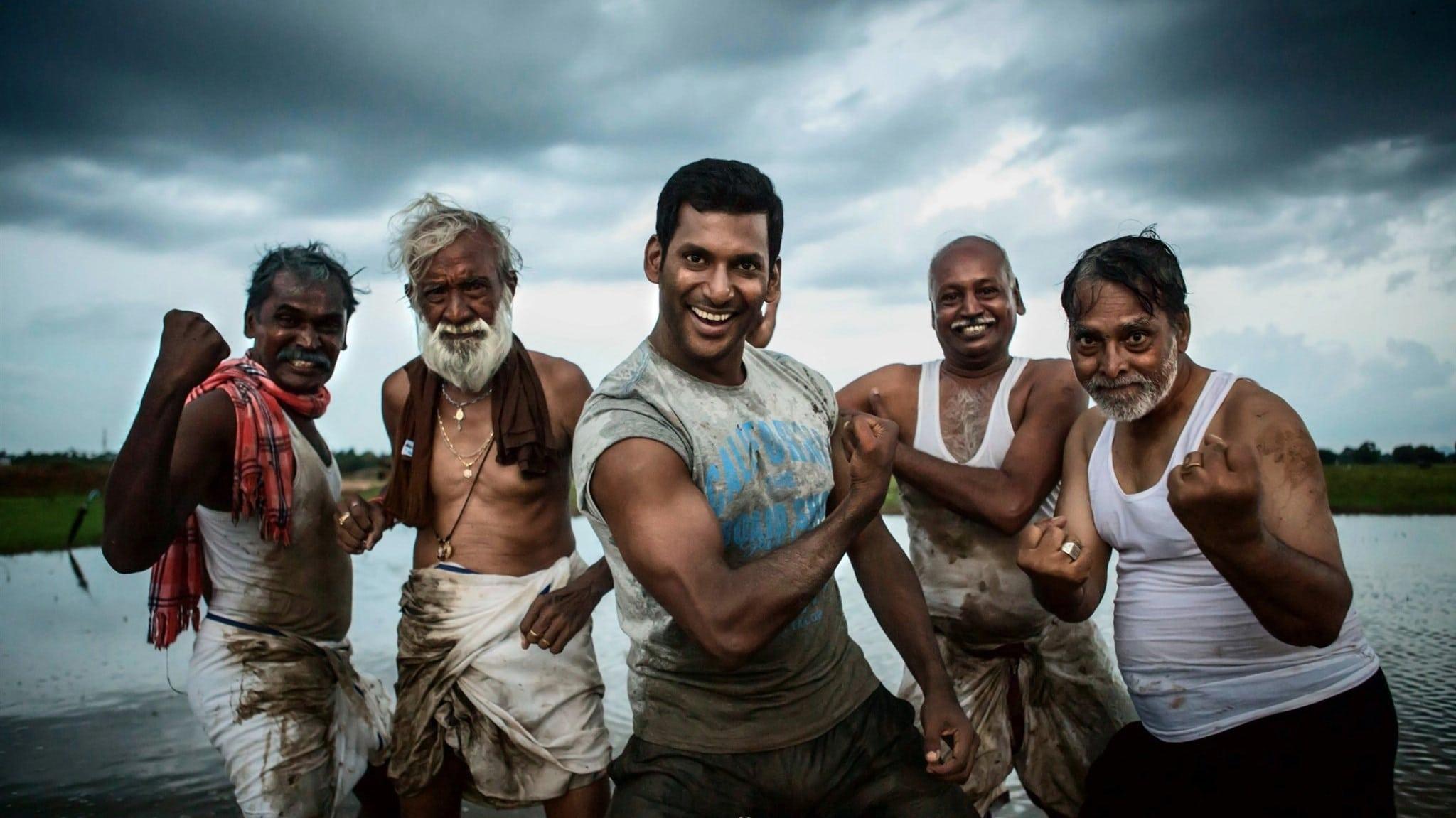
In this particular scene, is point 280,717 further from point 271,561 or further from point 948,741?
point 948,741

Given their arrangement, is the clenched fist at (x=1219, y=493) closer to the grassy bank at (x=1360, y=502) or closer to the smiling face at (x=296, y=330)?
the smiling face at (x=296, y=330)

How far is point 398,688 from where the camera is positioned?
3592 mm

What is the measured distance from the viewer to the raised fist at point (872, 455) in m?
2.33

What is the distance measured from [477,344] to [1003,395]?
197cm

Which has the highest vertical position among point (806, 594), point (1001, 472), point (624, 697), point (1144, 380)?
point (1144, 380)

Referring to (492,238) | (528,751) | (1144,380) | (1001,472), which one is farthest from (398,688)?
(1144,380)

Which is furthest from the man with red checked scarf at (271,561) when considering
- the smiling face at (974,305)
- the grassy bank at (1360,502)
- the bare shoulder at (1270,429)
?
the grassy bank at (1360,502)

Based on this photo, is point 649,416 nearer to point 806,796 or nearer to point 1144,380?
point 806,796

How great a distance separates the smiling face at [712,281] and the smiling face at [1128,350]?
1040 mm

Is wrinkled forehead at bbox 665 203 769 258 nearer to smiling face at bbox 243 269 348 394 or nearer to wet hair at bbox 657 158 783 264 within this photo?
wet hair at bbox 657 158 783 264

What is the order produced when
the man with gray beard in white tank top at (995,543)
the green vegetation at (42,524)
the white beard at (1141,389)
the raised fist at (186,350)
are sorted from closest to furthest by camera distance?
the white beard at (1141,389) < the raised fist at (186,350) < the man with gray beard in white tank top at (995,543) < the green vegetation at (42,524)

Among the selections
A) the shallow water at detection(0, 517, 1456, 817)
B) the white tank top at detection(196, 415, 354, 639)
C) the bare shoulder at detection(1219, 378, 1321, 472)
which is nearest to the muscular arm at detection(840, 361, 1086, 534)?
the bare shoulder at detection(1219, 378, 1321, 472)

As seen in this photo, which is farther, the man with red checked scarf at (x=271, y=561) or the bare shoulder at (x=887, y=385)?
the bare shoulder at (x=887, y=385)

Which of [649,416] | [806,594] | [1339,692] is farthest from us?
[1339,692]
